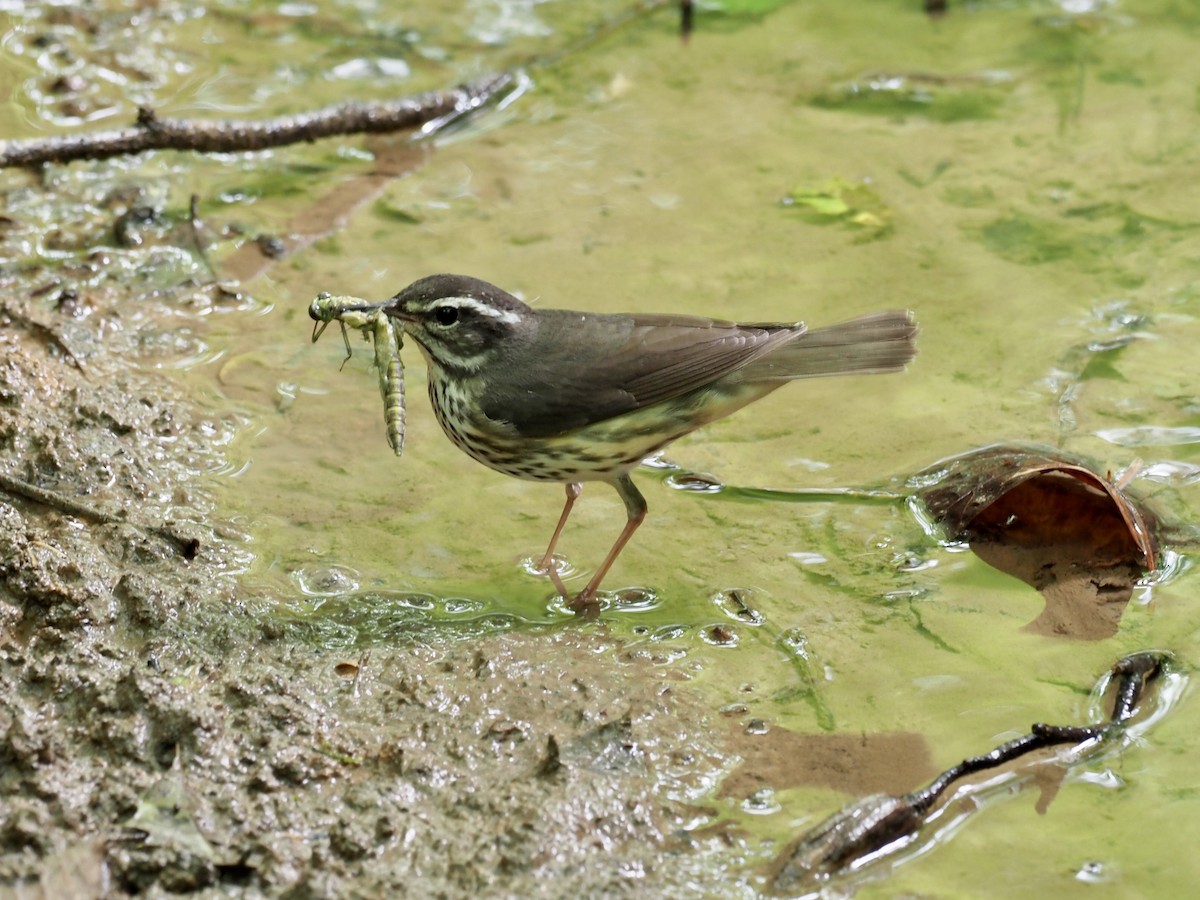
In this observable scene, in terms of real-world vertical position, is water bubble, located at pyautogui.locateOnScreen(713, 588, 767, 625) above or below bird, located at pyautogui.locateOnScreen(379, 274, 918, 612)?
below

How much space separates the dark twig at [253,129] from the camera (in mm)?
6918

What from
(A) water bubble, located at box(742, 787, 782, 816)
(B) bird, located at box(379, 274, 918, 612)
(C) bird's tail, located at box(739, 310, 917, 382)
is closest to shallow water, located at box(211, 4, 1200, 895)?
(A) water bubble, located at box(742, 787, 782, 816)

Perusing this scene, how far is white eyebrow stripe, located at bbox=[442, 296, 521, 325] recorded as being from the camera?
5336 millimetres

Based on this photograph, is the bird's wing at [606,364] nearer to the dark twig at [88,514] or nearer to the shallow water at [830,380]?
the shallow water at [830,380]

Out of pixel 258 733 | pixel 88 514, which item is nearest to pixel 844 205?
pixel 88 514

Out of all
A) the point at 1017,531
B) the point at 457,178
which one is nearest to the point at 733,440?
the point at 1017,531

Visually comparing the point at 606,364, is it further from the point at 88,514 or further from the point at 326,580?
the point at 88,514

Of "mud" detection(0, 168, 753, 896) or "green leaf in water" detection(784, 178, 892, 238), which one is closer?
"mud" detection(0, 168, 753, 896)

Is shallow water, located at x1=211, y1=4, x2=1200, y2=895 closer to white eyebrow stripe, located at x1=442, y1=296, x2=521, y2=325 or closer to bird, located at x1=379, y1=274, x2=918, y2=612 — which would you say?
bird, located at x1=379, y1=274, x2=918, y2=612

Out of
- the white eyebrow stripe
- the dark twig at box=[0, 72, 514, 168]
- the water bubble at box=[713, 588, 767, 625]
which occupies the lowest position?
the water bubble at box=[713, 588, 767, 625]

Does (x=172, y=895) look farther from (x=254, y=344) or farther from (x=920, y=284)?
(x=920, y=284)

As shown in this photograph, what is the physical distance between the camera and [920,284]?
6.97m

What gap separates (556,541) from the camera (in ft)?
18.0

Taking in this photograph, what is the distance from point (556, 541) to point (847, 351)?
131 cm
